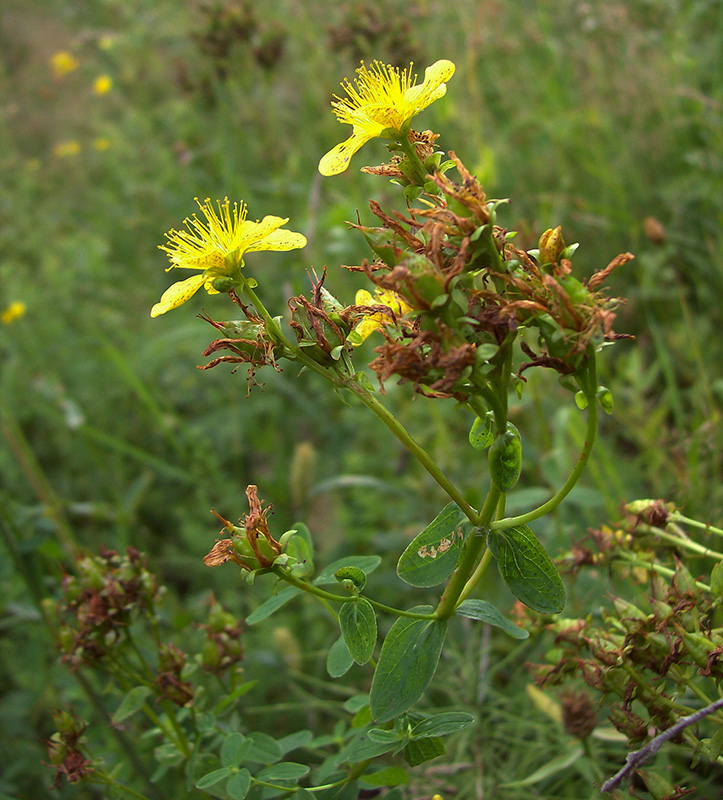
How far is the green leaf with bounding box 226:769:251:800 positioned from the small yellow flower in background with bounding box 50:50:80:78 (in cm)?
639

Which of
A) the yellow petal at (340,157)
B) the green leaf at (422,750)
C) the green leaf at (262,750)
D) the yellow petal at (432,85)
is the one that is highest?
the yellow petal at (432,85)

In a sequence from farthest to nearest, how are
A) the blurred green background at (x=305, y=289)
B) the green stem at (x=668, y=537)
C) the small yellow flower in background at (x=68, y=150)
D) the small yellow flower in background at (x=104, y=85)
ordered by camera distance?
the small yellow flower in background at (x=104, y=85)
the small yellow flower in background at (x=68, y=150)
the blurred green background at (x=305, y=289)
the green stem at (x=668, y=537)

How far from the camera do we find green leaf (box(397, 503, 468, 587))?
102cm

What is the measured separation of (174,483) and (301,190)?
1.53 m

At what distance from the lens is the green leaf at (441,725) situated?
3.42 feet

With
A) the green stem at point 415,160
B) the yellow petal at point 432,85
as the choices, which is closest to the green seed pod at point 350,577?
the green stem at point 415,160

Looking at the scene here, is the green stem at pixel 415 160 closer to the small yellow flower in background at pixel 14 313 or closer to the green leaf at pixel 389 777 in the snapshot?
the green leaf at pixel 389 777

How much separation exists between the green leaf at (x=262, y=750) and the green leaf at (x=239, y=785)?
0.07 meters

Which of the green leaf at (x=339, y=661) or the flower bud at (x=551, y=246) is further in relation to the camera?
the green leaf at (x=339, y=661)

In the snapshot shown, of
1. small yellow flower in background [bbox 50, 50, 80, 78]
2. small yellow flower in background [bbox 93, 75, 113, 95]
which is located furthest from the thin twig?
small yellow flower in background [bbox 50, 50, 80, 78]

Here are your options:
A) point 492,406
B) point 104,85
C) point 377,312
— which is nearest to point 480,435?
point 492,406

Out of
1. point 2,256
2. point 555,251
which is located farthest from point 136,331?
point 555,251

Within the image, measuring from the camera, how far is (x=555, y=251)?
96cm

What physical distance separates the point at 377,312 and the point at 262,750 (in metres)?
0.74
